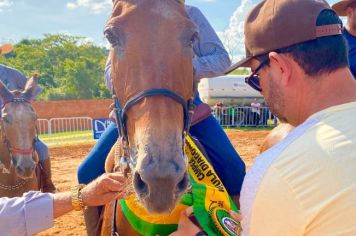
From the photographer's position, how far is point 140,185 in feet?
7.57

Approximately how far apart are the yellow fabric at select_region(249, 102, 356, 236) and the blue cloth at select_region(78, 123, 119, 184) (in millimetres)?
2446

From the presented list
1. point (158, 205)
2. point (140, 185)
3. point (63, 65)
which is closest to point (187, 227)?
point (158, 205)

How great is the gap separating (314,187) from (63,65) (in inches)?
2562

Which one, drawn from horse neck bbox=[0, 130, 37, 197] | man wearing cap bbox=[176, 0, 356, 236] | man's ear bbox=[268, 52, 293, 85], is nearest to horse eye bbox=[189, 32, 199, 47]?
man wearing cap bbox=[176, 0, 356, 236]

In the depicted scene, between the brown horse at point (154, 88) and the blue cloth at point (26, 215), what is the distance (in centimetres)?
79

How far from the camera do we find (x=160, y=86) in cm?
249

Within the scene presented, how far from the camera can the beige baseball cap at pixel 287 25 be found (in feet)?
6.32

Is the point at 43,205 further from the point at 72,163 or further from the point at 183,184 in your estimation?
the point at 72,163

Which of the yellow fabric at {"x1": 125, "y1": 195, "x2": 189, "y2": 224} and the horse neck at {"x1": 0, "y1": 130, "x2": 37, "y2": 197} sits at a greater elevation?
the yellow fabric at {"x1": 125, "y1": 195, "x2": 189, "y2": 224}

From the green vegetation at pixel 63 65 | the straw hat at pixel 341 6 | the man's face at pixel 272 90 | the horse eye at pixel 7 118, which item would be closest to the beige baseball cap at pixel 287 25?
the man's face at pixel 272 90

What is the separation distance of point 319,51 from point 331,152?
567mm

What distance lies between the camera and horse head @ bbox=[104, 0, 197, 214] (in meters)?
2.23

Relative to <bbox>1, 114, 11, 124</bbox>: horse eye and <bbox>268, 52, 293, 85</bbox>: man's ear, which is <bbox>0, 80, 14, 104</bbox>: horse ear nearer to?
<bbox>1, 114, 11, 124</bbox>: horse eye

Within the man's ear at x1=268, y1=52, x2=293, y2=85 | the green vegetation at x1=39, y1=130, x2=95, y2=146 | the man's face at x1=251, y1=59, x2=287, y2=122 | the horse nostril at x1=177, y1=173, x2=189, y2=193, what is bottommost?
the green vegetation at x1=39, y1=130, x2=95, y2=146
